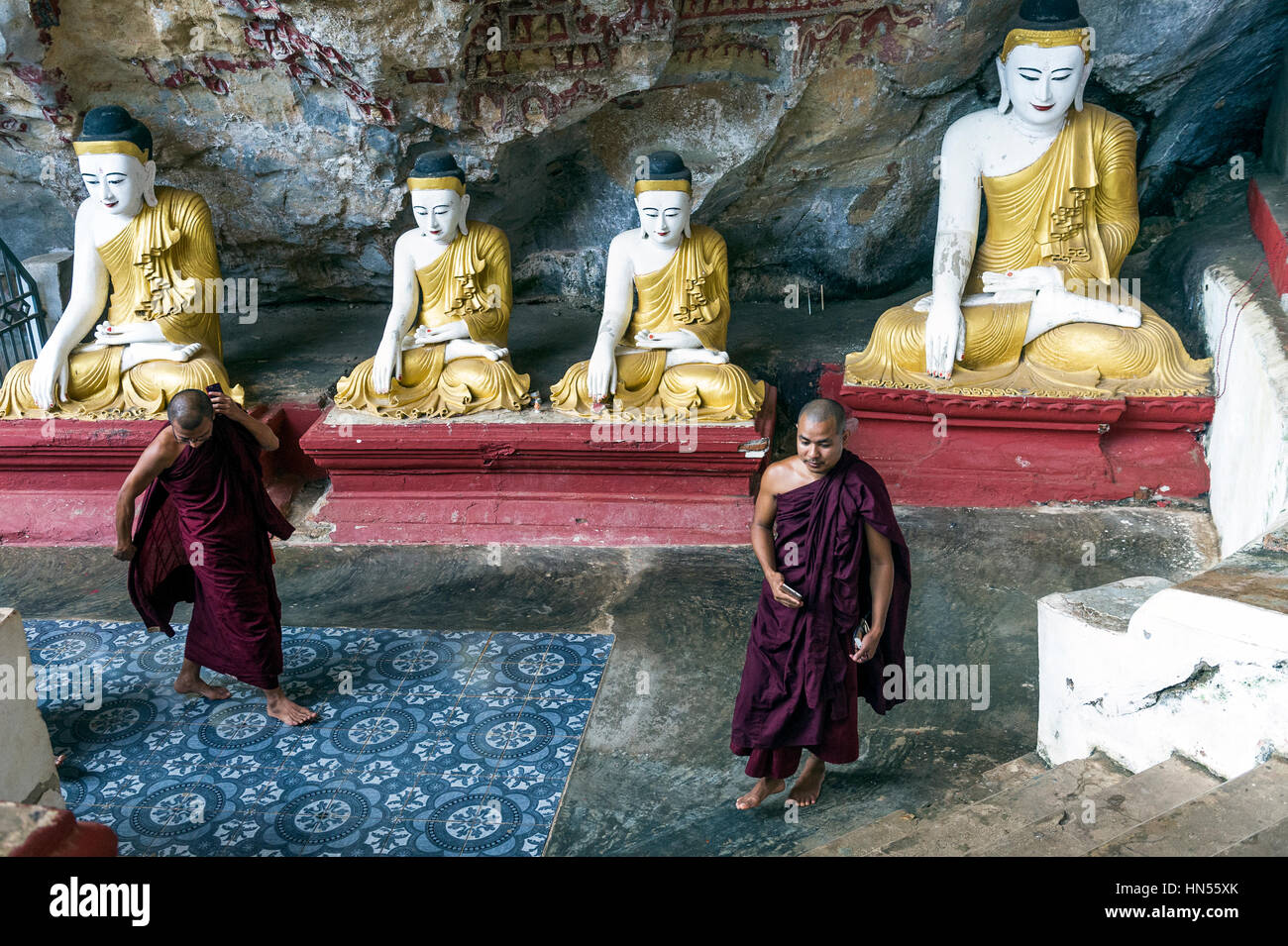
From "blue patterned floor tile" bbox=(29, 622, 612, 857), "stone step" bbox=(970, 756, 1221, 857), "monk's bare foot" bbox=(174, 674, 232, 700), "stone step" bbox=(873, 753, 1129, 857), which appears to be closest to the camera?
"stone step" bbox=(970, 756, 1221, 857)

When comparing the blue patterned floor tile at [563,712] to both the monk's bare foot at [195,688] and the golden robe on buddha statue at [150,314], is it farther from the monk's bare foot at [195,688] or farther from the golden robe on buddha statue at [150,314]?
the golden robe on buddha statue at [150,314]

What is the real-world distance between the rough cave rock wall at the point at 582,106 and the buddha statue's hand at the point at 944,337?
146 cm

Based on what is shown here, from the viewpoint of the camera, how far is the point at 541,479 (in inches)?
245

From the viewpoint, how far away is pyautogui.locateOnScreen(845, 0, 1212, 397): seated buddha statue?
588 centimetres

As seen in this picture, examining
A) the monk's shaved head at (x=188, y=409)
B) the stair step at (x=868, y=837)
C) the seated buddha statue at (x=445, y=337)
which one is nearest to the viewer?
the stair step at (x=868, y=837)

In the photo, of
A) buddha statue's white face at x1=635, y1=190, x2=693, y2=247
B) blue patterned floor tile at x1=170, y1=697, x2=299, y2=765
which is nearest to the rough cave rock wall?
buddha statue's white face at x1=635, y1=190, x2=693, y2=247

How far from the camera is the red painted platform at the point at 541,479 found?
236 inches

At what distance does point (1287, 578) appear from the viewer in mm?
3236

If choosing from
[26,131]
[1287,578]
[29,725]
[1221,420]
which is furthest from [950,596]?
[26,131]

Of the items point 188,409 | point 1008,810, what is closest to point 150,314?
A: point 188,409

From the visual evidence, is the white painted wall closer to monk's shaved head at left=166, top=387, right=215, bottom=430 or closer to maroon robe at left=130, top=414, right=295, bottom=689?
maroon robe at left=130, top=414, right=295, bottom=689

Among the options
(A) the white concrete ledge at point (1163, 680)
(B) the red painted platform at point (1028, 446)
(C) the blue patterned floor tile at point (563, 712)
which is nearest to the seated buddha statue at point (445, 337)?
(B) the red painted platform at point (1028, 446)

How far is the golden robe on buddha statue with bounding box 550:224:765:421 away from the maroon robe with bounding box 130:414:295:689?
199cm

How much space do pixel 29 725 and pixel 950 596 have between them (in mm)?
3638
